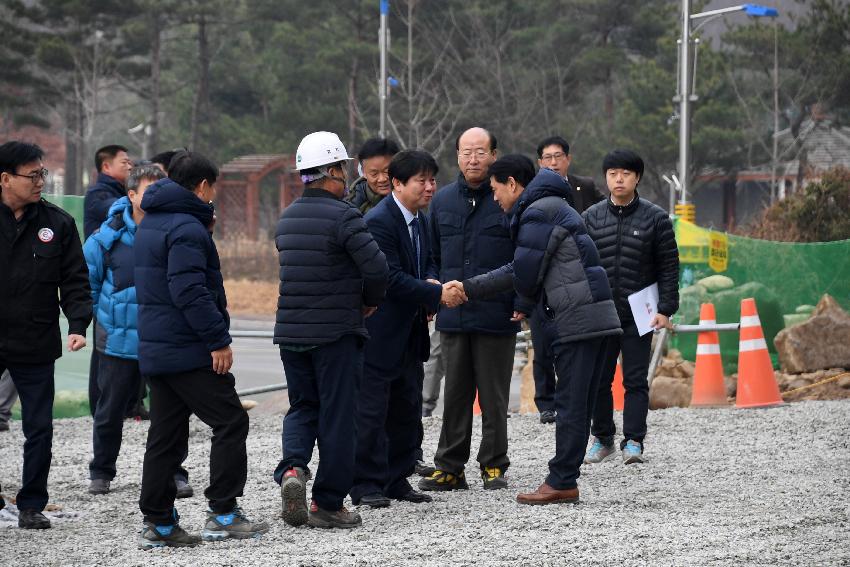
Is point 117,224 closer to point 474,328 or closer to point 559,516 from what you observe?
point 474,328

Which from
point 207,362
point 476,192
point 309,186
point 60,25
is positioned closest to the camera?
point 207,362

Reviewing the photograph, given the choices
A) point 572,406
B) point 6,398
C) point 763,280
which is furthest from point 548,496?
point 763,280

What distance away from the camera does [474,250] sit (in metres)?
8.22

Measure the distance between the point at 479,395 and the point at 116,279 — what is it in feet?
7.59

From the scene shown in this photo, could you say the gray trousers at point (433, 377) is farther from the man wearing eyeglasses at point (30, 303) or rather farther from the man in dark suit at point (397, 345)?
the man wearing eyeglasses at point (30, 303)

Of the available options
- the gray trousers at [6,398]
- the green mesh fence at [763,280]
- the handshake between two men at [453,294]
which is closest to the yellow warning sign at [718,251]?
the green mesh fence at [763,280]

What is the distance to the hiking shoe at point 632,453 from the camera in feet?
30.0

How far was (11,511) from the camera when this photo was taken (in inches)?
294

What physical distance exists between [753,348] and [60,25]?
130ft

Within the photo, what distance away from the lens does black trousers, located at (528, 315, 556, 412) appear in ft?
35.3

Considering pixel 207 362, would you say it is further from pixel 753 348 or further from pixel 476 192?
pixel 753 348

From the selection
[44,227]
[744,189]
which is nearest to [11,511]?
[44,227]

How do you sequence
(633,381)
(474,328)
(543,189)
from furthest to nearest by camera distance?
(633,381), (474,328), (543,189)

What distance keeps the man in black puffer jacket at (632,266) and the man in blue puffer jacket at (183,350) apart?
319 centimetres
